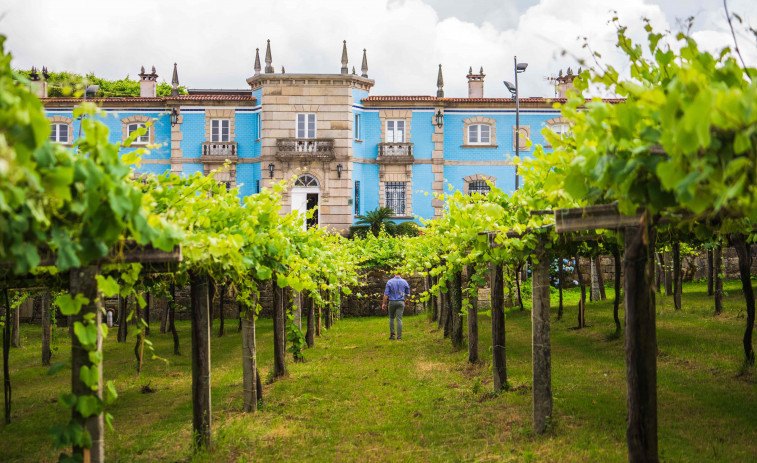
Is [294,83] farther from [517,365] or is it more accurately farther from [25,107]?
[25,107]

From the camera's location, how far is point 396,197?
1302 inches

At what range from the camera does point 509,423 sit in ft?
27.6

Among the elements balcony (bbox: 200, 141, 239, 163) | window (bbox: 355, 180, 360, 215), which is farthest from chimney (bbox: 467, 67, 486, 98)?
balcony (bbox: 200, 141, 239, 163)

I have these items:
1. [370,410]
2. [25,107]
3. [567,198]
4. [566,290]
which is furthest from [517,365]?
[566,290]

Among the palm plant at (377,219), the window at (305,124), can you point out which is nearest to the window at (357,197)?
the palm plant at (377,219)

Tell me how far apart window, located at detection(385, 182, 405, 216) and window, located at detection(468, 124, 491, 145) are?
13.0 ft

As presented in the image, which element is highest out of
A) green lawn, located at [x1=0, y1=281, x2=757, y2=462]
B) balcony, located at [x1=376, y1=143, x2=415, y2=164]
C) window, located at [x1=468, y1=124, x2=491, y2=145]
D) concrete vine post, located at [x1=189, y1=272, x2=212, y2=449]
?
window, located at [x1=468, y1=124, x2=491, y2=145]

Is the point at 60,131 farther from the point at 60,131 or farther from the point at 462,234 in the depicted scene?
the point at 462,234

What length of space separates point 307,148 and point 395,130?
14.4ft

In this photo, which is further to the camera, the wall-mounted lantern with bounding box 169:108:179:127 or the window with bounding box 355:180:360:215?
the window with bounding box 355:180:360:215

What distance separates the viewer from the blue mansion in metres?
31.7

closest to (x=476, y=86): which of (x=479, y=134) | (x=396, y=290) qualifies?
(x=479, y=134)

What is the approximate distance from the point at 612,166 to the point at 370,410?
21.4 feet

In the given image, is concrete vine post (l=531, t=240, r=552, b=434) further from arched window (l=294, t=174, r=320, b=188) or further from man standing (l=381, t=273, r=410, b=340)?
arched window (l=294, t=174, r=320, b=188)
